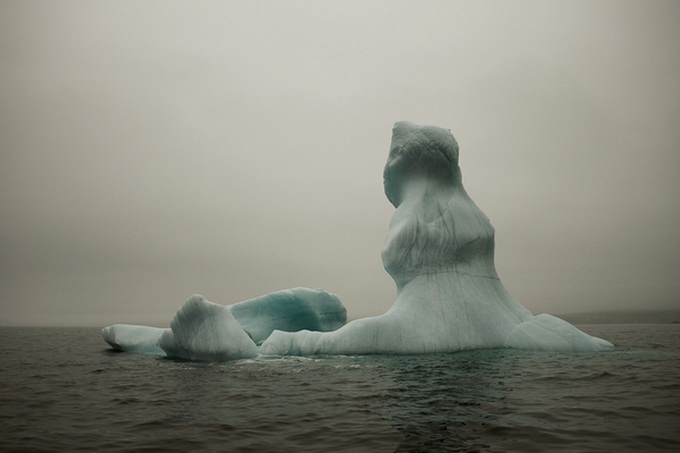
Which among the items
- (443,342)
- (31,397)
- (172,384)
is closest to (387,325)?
(443,342)

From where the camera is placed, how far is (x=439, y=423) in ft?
22.5

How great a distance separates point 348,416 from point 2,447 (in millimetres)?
4538

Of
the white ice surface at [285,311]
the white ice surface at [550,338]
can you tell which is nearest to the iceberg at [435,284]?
the white ice surface at [550,338]

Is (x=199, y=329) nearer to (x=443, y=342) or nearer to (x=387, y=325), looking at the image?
(x=387, y=325)

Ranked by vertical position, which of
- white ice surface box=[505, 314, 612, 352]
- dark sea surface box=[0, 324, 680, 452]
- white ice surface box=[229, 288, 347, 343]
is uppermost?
white ice surface box=[229, 288, 347, 343]

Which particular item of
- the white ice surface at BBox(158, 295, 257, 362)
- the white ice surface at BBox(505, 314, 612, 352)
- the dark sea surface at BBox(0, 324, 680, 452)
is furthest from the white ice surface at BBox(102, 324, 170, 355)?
the white ice surface at BBox(505, 314, 612, 352)

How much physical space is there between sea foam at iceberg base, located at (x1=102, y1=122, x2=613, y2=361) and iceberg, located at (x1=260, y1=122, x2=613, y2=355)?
37 millimetres

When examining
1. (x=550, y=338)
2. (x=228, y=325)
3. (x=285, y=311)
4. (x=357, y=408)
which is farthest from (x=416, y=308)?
(x=357, y=408)

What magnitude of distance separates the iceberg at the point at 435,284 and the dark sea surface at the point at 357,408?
2.34 m

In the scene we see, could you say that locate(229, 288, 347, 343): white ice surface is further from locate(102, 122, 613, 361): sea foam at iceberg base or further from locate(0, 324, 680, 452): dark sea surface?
locate(0, 324, 680, 452): dark sea surface

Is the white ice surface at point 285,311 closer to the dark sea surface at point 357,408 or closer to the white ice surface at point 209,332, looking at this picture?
the white ice surface at point 209,332

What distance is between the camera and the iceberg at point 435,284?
16031 millimetres

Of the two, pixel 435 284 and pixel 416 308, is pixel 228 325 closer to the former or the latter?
pixel 416 308

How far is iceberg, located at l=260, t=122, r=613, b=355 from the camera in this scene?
52.6ft
